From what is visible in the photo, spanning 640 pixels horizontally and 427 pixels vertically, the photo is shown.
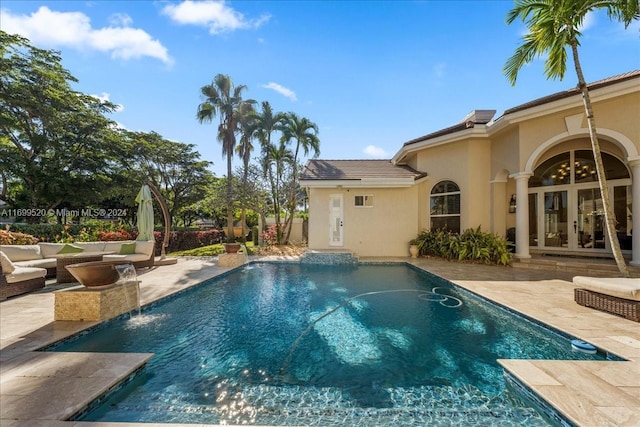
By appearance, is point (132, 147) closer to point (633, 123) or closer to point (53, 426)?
point (53, 426)

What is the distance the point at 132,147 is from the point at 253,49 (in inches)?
749

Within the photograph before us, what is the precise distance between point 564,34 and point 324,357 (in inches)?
413

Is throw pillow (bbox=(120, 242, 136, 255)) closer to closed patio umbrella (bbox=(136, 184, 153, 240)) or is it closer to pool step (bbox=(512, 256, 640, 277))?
closed patio umbrella (bbox=(136, 184, 153, 240))

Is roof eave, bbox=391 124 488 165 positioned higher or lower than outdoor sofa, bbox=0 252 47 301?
higher

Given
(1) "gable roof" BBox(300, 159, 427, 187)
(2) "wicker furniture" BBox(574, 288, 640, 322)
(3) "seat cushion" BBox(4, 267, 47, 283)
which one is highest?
(1) "gable roof" BBox(300, 159, 427, 187)

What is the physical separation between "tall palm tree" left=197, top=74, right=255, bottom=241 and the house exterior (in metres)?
7.70

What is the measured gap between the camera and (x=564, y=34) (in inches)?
295

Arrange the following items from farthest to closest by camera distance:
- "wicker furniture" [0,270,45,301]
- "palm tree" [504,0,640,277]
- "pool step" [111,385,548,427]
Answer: "palm tree" [504,0,640,277], "wicker furniture" [0,270,45,301], "pool step" [111,385,548,427]

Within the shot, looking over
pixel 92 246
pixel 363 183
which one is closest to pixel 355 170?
pixel 363 183

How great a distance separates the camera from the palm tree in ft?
23.3

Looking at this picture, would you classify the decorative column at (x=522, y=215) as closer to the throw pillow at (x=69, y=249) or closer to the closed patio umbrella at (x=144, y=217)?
the closed patio umbrella at (x=144, y=217)

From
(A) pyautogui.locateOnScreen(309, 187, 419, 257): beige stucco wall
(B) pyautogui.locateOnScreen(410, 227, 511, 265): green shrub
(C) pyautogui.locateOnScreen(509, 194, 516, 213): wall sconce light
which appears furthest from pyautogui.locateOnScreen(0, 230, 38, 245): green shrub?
(C) pyautogui.locateOnScreen(509, 194, 516, 213): wall sconce light

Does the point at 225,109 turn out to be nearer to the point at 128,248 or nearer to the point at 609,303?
the point at 128,248

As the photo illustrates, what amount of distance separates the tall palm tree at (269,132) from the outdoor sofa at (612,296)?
1660cm
